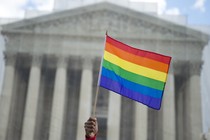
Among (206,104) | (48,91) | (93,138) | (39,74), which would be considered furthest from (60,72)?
(93,138)

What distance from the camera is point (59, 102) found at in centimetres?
3116

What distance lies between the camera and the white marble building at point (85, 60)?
31.3m

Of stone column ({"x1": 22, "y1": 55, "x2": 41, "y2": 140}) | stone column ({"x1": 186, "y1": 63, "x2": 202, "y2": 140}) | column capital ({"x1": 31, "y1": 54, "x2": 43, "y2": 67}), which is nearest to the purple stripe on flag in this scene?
stone column ({"x1": 186, "y1": 63, "x2": 202, "y2": 140})

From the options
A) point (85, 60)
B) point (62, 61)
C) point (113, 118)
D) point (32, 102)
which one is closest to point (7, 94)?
point (32, 102)

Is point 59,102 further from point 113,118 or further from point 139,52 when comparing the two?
point 139,52

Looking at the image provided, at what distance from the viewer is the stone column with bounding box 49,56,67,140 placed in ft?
100.0

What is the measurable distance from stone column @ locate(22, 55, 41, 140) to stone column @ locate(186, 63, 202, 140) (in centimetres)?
1067

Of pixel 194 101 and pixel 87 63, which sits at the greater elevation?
pixel 87 63

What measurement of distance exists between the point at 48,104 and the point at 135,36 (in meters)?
8.76

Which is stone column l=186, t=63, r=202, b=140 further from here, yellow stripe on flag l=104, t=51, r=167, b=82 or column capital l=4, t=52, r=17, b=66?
yellow stripe on flag l=104, t=51, r=167, b=82

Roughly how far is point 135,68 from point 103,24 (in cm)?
2349

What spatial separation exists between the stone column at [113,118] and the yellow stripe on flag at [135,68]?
68.5 ft

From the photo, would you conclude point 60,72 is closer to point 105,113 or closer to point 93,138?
point 105,113

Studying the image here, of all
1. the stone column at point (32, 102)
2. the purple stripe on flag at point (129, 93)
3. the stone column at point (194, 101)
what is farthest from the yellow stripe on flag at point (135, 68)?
the stone column at point (32, 102)
